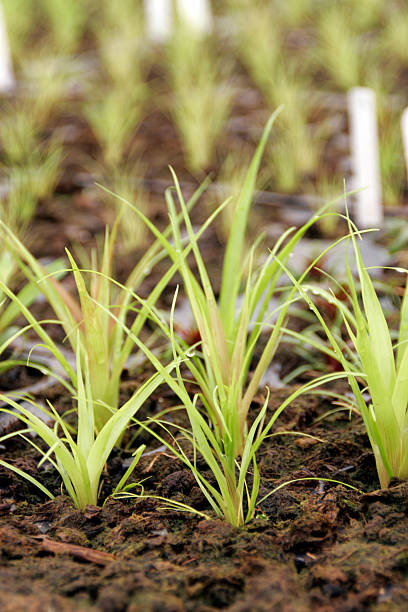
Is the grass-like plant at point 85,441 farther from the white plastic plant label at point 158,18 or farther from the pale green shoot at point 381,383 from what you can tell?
the white plastic plant label at point 158,18

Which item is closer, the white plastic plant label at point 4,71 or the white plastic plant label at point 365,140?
the white plastic plant label at point 365,140

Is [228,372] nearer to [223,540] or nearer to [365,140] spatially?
[223,540]

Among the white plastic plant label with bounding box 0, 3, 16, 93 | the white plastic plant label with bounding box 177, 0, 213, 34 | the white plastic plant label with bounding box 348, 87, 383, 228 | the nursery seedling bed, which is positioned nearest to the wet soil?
the nursery seedling bed

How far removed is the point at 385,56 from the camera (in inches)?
178

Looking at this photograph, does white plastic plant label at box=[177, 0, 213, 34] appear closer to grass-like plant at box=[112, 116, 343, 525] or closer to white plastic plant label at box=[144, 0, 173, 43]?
white plastic plant label at box=[144, 0, 173, 43]

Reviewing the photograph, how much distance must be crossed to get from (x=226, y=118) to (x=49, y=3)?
2955mm

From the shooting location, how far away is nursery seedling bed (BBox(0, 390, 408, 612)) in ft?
3.19

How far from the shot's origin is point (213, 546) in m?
1.11

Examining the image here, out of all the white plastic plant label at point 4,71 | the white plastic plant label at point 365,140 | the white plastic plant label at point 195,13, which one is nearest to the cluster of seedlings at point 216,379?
the white plastic plant label at point 365,140

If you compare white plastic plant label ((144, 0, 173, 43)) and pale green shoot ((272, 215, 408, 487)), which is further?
white plastic plant label ((144, 0, 173, 43))

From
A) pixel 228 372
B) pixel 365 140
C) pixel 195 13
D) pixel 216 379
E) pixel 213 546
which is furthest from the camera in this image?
pixel 195 13

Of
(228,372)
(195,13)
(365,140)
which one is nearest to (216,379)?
(228,372)

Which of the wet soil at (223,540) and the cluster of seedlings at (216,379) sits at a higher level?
the cluster of seedlings at (216,379)

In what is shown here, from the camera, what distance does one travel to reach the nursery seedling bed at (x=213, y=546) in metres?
0.97
